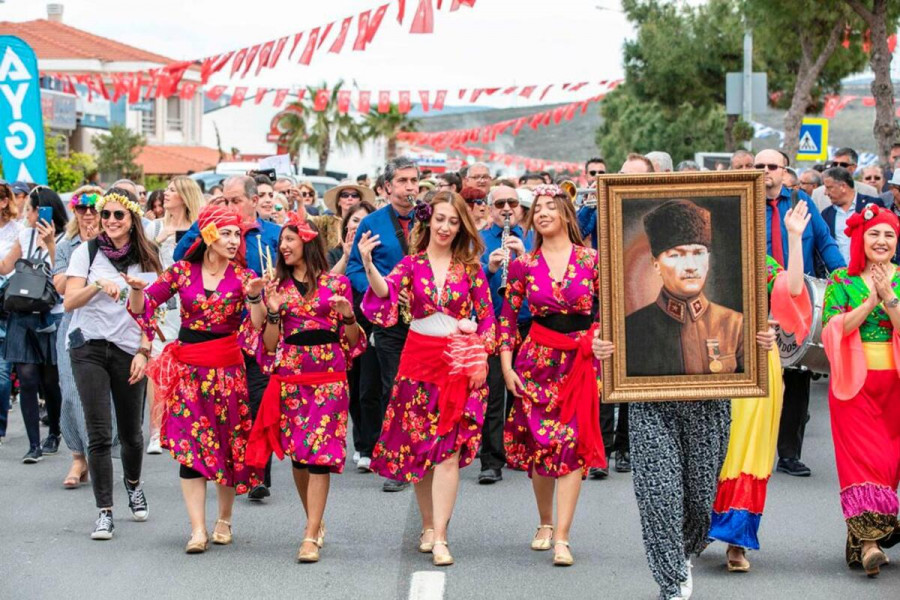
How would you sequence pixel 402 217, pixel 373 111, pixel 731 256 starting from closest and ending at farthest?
1. pixel 731 256
2. pixel 402 217
3. pixel 373 111

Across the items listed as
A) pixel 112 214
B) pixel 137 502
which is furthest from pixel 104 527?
pixel 112 214

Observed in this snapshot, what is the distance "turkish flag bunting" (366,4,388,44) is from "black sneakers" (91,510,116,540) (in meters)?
11.8

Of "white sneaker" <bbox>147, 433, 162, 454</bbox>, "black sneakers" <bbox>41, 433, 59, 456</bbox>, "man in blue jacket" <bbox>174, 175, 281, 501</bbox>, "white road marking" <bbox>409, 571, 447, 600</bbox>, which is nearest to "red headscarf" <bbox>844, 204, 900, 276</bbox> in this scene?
"white road marking" <bbox>409, 571, 447, 600</bbox>

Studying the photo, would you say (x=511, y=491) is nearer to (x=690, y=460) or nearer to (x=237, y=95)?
(x=690, y=460)

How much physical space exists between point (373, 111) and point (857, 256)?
5639cm

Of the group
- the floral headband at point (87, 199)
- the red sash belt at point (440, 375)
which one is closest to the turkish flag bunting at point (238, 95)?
the floral headband at point (87, 199)

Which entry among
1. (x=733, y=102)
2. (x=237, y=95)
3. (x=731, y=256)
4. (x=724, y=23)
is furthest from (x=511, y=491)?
(x=724, y=23)

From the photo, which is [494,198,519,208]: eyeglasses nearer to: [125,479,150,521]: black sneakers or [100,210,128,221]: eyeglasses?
[100,210,128,221]: eyeglasses

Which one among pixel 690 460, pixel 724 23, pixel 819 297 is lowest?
pixel 690 460

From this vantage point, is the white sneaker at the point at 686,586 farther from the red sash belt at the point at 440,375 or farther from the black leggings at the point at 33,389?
the black leggings at the point at 33,389

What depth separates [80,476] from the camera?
979 cm

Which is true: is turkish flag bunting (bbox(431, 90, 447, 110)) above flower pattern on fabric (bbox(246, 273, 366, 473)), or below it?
above

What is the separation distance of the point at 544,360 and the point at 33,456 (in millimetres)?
4923

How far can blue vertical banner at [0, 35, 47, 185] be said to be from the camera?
1237 centimetres
